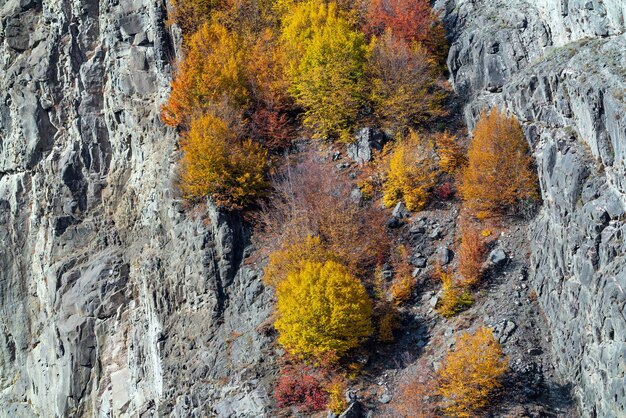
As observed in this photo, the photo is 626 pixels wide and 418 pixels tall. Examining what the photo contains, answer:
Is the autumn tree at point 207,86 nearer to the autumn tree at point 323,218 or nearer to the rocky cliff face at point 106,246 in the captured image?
the rocky cliff face at point 106,246

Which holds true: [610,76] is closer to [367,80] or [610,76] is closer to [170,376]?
[367,80]

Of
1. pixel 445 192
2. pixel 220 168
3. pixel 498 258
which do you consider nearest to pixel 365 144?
pixel 445 192

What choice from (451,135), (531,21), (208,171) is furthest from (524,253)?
(208,171)

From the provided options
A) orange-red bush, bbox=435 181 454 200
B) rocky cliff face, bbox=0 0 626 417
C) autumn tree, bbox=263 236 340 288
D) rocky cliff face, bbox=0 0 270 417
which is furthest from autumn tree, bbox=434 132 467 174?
rocky cliff face, bbox=0 0 270 417

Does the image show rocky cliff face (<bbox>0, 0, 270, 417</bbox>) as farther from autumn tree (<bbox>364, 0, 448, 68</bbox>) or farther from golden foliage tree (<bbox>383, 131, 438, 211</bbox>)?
autumn tree (<bbox>364, 0, 448, 68</bbox>)

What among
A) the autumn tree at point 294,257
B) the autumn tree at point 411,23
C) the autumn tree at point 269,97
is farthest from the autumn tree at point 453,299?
the autumn tree at point 411,23

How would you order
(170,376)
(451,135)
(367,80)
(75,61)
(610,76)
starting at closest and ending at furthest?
(610,76)
(170,376)
(451,135)
(367,80)
(75,61)

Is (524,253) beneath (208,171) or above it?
beneath
